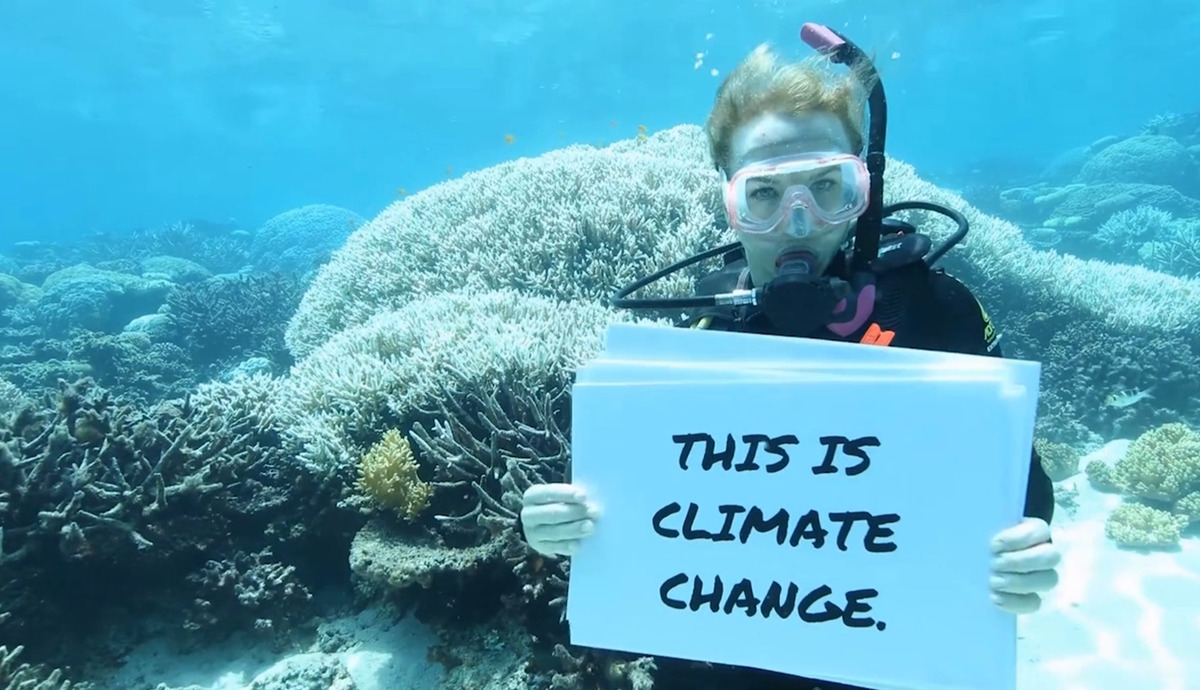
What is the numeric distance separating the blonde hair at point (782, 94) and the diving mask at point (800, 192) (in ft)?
0.64

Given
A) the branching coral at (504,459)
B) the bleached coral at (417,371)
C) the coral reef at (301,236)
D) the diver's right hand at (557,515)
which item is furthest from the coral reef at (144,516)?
the coral reef at (301,236)

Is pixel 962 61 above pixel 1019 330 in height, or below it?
above

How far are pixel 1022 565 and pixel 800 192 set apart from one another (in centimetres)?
115

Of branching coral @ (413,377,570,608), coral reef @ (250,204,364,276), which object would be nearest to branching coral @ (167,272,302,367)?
branching coral @ (413,377,570,608)

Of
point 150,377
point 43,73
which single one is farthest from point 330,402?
point 43,73

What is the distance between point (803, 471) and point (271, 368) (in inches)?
407

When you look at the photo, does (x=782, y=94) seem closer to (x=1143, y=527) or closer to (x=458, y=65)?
(x=1143, y=527)

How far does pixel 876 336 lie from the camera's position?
6.33 ft

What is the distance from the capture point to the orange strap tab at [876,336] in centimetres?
192

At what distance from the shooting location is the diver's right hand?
5.01ft

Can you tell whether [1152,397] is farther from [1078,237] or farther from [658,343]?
[1078,237]

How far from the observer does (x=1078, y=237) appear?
687 inches


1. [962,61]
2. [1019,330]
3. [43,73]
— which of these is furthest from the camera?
[962,61]

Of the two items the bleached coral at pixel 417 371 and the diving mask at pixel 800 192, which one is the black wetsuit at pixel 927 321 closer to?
the diving mask at pixel 800 192
